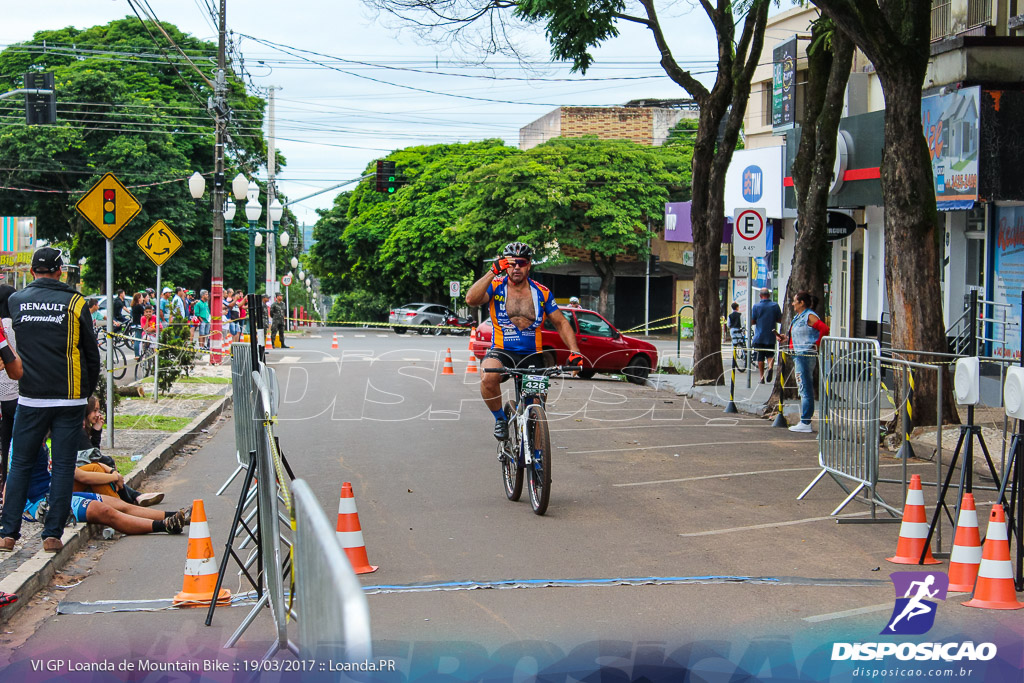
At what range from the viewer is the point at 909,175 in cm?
1245

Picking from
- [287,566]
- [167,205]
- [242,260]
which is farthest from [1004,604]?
[242,260]

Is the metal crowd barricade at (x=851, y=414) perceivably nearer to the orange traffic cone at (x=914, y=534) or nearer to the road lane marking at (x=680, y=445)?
the orange traffic cone at (x=914, y=534)

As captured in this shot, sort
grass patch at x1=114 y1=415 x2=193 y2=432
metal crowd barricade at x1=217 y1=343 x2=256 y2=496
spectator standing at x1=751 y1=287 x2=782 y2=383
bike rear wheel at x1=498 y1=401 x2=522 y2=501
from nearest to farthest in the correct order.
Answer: metal crowd barricade at x1=217 y1=343 x2=256 y2=496 → bike rear wheel at x1=498 y1=401 x2=522 y2=501 → grass patch at x1=114 y1=415 x2=193 y2=432 → spectator standing at x1=751 y1=287 x2=782 y2=383

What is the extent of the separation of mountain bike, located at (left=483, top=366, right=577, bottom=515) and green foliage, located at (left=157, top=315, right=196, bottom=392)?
1032 centimetres

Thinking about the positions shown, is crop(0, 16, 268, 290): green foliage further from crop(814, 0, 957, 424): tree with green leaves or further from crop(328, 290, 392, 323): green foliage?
crop(814, 0, 957, 424): tree with green leaves

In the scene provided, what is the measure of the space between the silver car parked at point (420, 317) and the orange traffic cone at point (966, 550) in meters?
48.5

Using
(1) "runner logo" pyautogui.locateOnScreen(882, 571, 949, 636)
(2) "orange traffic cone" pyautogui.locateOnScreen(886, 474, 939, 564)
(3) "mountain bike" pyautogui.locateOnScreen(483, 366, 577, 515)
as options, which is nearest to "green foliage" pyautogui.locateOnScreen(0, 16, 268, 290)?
(3) "mountain bike" pyautogui.locateOnScreen(483, 366, 577, 515)

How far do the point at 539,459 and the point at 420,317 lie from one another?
47675 millimetres

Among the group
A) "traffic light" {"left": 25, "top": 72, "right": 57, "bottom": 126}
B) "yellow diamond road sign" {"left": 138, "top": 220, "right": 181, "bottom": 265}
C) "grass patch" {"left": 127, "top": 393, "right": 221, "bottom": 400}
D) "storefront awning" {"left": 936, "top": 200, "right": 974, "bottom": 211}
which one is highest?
"traffic light" {"left": 25, "top": 72, "right": 57, "bottom": 126}

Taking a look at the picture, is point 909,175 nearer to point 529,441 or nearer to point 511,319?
point 511,319

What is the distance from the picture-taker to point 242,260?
56.6 m

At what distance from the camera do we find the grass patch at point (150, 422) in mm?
14152

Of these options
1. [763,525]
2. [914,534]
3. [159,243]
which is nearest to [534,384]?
[763,525]

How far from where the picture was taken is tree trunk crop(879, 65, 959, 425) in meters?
12.5
